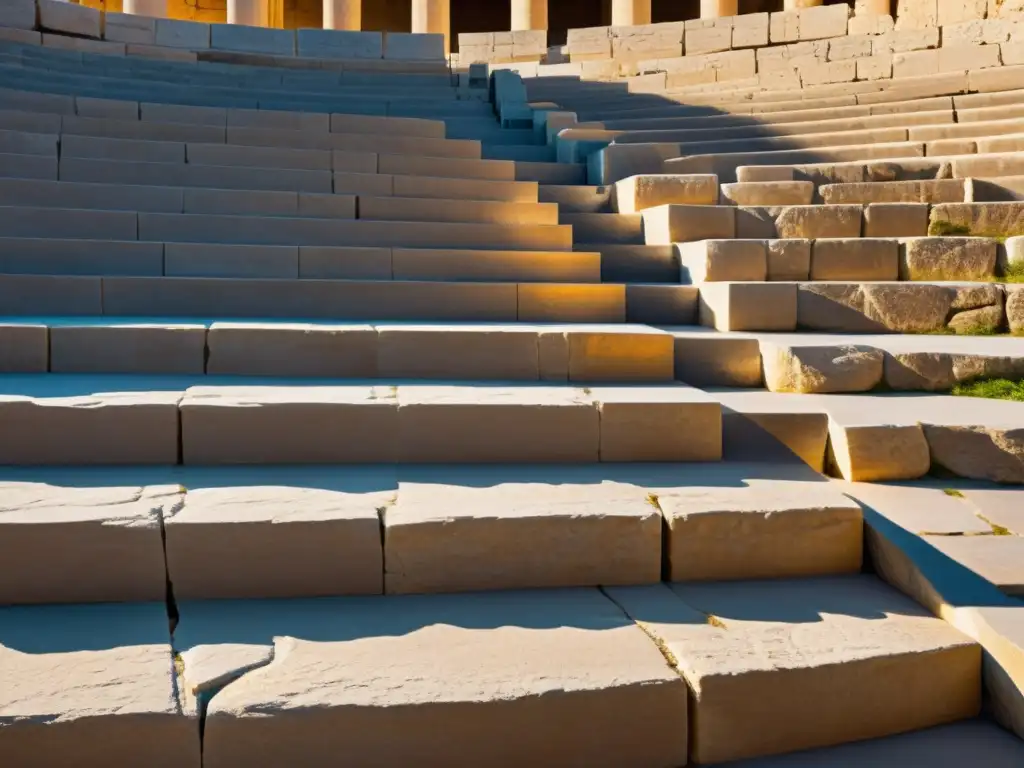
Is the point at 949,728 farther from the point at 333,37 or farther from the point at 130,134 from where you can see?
the point at 333,37

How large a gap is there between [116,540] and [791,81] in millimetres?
10127

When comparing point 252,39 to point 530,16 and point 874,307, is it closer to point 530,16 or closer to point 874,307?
point 530,16

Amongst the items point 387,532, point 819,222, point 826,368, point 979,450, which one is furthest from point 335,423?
point 819,222

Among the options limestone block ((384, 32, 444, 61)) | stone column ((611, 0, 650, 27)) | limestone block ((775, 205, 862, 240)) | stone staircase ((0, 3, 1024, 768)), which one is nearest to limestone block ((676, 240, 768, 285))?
stone staircase ((0, 3, 1024, 768))

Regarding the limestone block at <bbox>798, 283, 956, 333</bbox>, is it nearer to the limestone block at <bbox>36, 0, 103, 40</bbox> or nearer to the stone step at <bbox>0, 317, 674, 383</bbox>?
the stone step at <bbox>0, 317, 674, 383</bbox>

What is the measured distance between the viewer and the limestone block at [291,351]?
4105mm

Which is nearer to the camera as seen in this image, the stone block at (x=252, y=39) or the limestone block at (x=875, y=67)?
the limestone block at (x=875, y=67)

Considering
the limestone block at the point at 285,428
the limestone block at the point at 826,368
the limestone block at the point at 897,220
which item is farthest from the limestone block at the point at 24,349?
the limestone block at the point at 897,220

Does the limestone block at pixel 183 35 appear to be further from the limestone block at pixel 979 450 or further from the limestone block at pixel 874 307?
the limestone block at pixel 979 450

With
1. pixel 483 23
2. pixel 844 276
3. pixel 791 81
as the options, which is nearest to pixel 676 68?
pixel 791 81

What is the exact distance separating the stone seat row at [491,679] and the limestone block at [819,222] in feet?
13.3

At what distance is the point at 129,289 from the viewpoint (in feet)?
15.9

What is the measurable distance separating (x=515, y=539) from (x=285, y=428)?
1.05 metres

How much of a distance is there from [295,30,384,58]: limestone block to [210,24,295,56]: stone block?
6.1 inches
